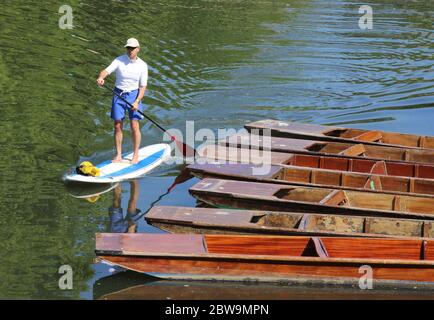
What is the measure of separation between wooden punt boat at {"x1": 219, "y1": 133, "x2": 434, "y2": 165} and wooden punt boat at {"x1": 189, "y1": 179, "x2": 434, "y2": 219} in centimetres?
165

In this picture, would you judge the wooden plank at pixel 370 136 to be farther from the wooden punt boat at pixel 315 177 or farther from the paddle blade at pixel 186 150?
the paddle blade at pixel 186 150

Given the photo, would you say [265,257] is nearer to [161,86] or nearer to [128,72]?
[128,72]

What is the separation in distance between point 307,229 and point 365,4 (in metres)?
20.3

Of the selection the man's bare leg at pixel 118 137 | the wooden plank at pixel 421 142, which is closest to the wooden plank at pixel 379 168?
the wooden plank at pixel 421 142

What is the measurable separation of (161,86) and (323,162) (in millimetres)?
6456

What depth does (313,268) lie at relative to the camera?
9133 millimetres

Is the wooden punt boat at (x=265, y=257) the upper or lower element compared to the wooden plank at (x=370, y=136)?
lower

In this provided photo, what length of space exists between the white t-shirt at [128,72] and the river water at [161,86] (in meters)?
1.46

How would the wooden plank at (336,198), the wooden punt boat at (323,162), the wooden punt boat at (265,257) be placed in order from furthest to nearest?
the wooden punt boat at (323,162) → the wooden plank at (336,198) → the wooden punt boat at (265,257)

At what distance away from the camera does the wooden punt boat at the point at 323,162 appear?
12.3 meters

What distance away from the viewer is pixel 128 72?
1244 centimetres

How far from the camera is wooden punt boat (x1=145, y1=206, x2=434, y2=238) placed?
1002 cm

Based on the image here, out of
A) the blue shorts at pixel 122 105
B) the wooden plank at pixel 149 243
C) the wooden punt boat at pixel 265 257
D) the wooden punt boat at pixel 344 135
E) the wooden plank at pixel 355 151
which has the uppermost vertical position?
the blue shorts at pixel 122 105

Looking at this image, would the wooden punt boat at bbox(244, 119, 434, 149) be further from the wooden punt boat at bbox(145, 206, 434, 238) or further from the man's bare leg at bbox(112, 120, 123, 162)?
the wooden punt boat at bbox(145, 206, 434, 238)
